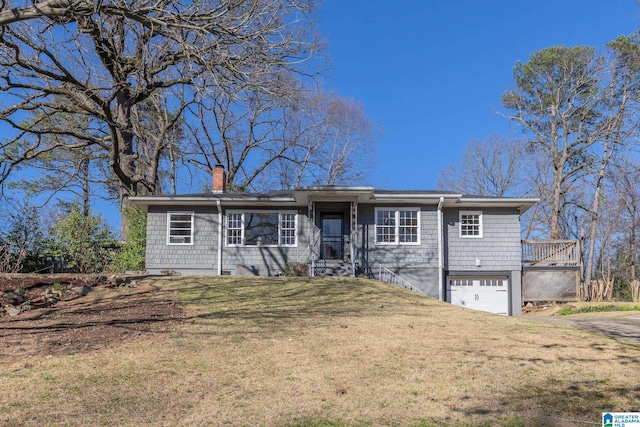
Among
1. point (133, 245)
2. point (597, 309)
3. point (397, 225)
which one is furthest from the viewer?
point (133, 245)

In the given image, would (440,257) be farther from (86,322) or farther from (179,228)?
(86,322)

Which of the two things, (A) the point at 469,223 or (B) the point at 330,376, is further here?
(A) the point at 469,223

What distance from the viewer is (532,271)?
18.9 m

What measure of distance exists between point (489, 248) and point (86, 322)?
45.9ft

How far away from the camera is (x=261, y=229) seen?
18.1 m

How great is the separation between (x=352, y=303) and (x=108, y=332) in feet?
18.3

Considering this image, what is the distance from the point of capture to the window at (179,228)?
17953 mm

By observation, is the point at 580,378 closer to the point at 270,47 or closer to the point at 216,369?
the point at 216,369

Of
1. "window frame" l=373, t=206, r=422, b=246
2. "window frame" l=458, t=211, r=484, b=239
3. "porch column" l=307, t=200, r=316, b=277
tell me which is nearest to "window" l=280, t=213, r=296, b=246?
"porch column" l=307, t=200, r=316, b=277

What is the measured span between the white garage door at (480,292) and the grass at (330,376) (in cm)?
830

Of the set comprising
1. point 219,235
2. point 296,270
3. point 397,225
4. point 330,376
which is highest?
point 397,225

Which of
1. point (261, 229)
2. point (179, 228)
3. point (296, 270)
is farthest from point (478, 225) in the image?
point (179, 228)

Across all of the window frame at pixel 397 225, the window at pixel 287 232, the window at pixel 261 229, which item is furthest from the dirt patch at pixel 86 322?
the window frame at pixel 397 225

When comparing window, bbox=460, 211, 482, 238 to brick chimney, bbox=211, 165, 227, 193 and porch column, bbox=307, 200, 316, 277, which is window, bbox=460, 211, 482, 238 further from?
brick chimney, bbox=211, 165, 227, 193
